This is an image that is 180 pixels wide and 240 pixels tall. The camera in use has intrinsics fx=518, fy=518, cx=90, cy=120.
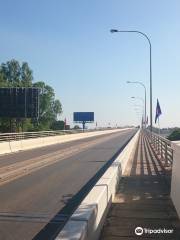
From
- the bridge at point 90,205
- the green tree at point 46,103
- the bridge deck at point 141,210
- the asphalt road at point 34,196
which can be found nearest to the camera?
the bridge at point 90,205

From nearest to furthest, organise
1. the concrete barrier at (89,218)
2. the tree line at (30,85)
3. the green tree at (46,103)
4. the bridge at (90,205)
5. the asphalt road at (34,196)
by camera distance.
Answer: the concrete barrier at (89,218) → the bridge at (90,205) → the asphalt road at (34,196) → the tree line at (30,85) → the green tree at (46,103)

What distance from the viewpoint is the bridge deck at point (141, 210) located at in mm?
8461

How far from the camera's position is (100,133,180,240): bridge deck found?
8.46 m

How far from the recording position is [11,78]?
133 m

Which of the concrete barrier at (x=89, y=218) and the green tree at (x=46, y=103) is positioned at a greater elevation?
the green tree at (x=46, y=103)

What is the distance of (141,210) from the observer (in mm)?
10664

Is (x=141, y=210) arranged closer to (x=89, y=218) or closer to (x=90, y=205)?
(x=90, y=205)

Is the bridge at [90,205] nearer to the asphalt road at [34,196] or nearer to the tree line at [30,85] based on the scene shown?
the asphalt road at [34,196]

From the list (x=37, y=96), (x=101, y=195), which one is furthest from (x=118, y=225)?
(x=37, y=96)

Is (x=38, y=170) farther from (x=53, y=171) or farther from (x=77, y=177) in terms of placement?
(x=77, y=177)

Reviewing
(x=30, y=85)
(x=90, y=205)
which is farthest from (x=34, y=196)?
(x=30, y=85)

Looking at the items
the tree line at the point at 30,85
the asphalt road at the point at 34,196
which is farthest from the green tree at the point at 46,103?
the asphalt road at the point at 34,196

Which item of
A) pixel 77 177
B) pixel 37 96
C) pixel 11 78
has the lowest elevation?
pixel 77 177

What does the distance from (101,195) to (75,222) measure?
230 cm
